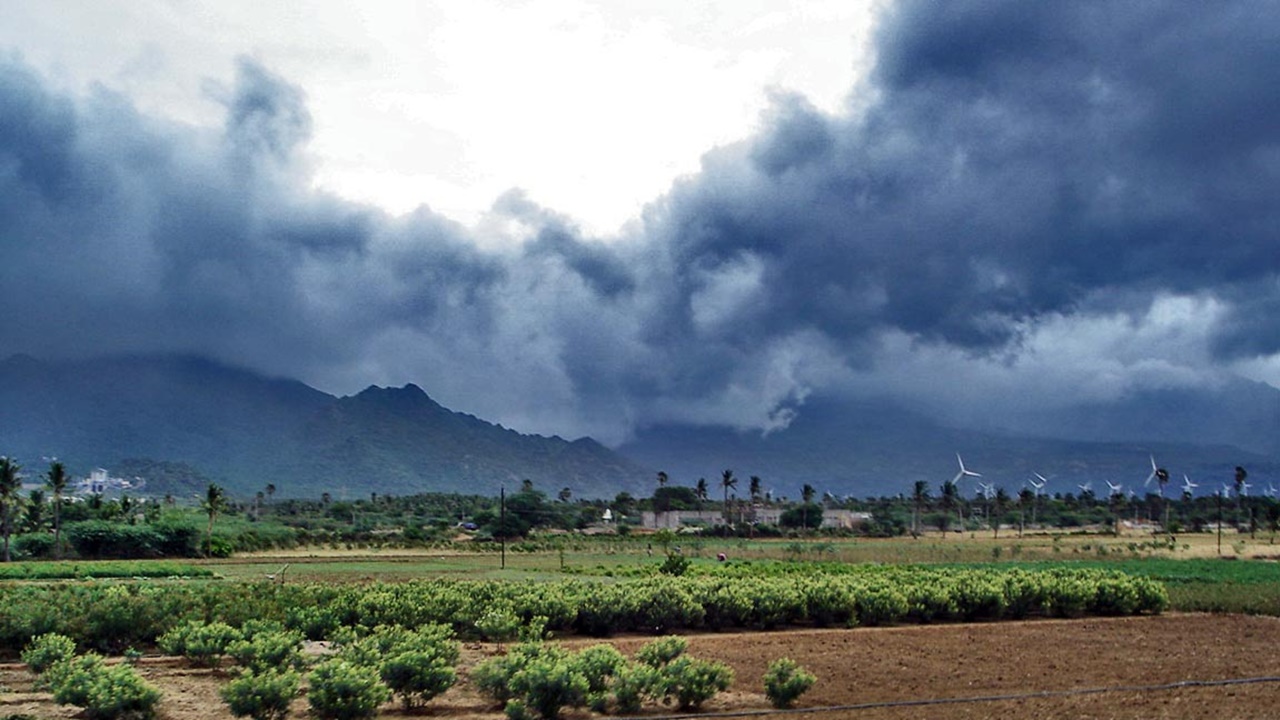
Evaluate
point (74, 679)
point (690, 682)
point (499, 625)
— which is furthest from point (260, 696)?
point (499, 625)

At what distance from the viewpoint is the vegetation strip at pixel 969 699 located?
718 inches

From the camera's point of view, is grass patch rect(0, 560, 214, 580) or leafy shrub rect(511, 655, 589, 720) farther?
grass patch rect(0, 560, 214, 580)

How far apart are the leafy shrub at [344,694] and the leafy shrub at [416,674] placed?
142 cm

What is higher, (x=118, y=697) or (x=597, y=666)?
(x=597, y=666)

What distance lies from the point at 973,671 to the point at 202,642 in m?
17.4

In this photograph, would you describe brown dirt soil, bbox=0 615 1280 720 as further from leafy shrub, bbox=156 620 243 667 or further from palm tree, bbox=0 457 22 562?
palm tree, bbox=0 457 22 562

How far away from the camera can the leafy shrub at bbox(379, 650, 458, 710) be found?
62.6 ft

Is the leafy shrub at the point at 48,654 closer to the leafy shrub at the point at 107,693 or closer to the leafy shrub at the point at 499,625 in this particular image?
the leafy shrub at the point at 107,693

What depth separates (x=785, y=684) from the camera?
19.0 meters

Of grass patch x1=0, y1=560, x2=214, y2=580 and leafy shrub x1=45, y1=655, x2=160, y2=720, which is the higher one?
leafy shrub x1=45, y1=655, x2=160, y2=720

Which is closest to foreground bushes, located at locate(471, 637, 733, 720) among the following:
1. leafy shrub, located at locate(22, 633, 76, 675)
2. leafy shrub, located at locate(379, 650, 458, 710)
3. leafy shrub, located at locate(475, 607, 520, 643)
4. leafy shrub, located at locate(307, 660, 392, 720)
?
leafy shrub, located at locate(379, 650, 458, 710)

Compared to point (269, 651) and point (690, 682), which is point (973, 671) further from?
point (269, 651)

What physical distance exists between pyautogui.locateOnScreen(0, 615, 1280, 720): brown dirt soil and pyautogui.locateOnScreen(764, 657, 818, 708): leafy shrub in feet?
1.59

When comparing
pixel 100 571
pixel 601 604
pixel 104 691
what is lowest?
pixel 100 571
